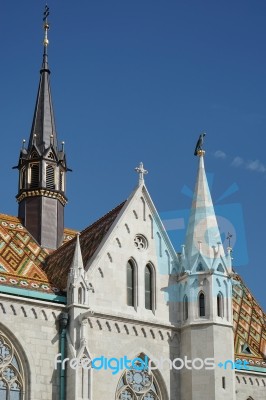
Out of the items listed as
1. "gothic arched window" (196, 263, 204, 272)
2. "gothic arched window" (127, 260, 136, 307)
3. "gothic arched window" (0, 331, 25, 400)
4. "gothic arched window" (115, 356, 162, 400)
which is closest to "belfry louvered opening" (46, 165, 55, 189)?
"gothic arched window" (127, 260, 136, 307)

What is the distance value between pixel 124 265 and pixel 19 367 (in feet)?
18.0

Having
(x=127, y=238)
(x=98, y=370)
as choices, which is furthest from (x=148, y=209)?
(x=98, y=370)

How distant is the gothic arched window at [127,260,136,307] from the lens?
3497 cm

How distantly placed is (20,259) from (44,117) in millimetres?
9252

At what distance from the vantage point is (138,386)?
33812 mm

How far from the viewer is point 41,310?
108 ft

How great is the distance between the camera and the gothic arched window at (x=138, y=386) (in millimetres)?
33438

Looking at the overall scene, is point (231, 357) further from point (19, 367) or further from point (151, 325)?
point (19, 367)

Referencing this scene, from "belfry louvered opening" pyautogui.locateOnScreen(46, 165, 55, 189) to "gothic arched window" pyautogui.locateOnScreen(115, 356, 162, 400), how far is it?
31.7 ft

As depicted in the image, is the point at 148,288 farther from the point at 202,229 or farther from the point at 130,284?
the point at 202,229

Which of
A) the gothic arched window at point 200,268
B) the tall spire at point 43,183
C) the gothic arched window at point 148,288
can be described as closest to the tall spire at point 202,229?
the gothic arched window at point 200,268

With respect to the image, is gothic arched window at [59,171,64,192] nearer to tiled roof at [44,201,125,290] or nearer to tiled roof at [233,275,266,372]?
tiled roof at [44,201,125,290]

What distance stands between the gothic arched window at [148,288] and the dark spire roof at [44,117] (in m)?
8.26

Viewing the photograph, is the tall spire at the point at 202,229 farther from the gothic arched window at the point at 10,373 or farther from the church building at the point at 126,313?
the gothic arched window at the point at 10,373
